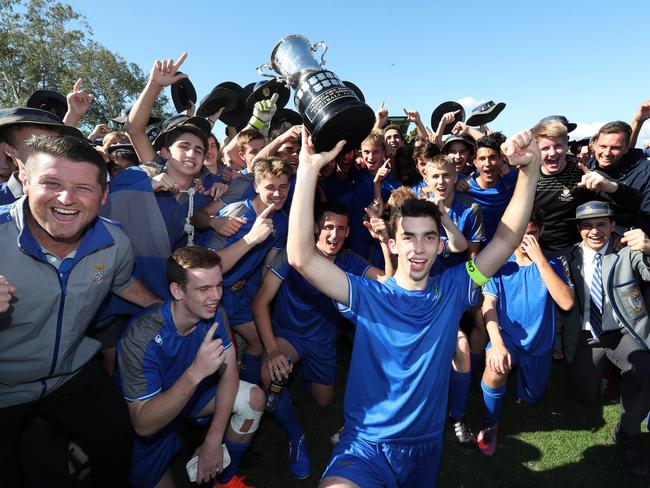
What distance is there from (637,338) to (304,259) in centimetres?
350

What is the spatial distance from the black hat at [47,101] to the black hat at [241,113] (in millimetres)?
2082

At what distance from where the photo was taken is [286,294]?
14.3 ft

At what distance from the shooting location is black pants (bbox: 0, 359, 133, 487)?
2.48 metres

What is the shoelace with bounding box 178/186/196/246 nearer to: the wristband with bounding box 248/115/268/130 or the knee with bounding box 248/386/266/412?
the knee with bounding box 248/386/266/412

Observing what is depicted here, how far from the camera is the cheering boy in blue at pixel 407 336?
2.52 meters

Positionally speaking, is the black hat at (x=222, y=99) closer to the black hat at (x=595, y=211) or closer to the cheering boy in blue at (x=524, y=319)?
the cheering boy in blue at (x=524, y=319)

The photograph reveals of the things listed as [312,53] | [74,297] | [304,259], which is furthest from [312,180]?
[74,297]

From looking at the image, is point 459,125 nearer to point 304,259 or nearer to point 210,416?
point 304,259

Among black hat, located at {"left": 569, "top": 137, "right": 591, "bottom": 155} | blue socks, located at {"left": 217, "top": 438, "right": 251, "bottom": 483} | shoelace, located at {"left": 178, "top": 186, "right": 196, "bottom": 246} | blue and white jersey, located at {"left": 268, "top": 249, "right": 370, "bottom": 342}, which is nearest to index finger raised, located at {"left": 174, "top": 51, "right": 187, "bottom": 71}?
shoelace, located at {"left": 178, "top": 186, "right": 196, "bottom": 246}

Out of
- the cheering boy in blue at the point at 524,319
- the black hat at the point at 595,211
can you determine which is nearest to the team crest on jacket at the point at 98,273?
the cheering boy in blue at the point at 524,319

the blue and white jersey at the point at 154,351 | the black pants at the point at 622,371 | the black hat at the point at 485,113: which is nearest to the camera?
the blue and white jersey at the point at 154,351

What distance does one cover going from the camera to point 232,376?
9.84 ft

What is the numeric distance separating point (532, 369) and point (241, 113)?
16.2 feet

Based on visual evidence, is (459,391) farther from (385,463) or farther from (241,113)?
(241,113)
